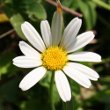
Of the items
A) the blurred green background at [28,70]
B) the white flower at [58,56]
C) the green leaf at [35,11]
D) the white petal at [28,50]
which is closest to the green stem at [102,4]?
the blurred green background at [28,70]

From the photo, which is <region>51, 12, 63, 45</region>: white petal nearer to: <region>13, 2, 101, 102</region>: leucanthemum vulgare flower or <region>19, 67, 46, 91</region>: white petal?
<region>13, 2, 101, 102</region>: leucanthemum vulgare flower

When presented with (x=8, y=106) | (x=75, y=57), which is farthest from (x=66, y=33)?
(x=8, y=106)

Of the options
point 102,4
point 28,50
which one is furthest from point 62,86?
point 102,4

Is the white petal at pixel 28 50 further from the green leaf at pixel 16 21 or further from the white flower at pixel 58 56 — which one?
the green leaf at pixel 16 21

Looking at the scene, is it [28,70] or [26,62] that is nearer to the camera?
[26,62]

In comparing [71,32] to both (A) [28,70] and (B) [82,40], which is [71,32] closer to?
(B) [82,40]

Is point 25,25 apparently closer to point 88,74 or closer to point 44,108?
point 88,74

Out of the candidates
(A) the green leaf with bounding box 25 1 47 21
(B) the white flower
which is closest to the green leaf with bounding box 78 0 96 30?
(A) the green leaf with bounding box 25 1 47 21
